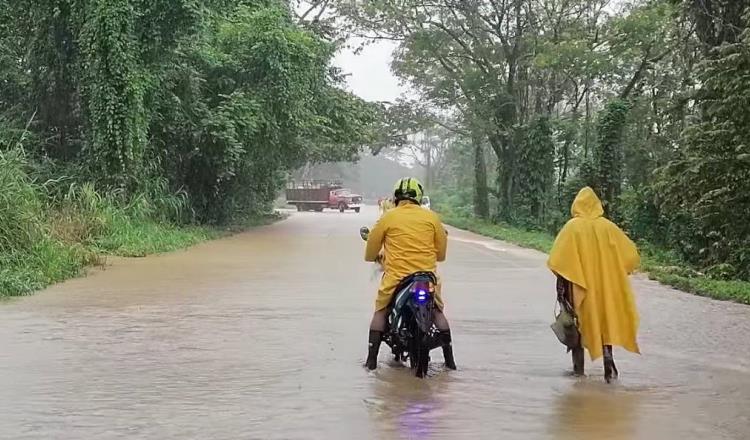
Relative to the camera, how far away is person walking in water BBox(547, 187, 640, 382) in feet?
24.4

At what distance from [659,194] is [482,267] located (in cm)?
404

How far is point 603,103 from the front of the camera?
3600 cm

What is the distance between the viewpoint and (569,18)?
33.6m

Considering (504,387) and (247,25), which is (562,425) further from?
(247,25)

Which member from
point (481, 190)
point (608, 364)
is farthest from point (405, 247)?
point (481, 190)

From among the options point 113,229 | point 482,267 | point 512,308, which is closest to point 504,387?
point 512,308

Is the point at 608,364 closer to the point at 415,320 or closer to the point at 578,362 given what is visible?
the point at 578,362

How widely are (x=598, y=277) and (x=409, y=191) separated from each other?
177cm

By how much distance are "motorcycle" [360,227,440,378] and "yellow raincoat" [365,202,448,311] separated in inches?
3.4

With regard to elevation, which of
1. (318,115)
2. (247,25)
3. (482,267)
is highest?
(247,25)

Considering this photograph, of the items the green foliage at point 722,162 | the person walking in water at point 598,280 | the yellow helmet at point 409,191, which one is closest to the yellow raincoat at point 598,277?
the person walking in water at point 598,280

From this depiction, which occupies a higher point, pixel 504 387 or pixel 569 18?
pixel 569 18

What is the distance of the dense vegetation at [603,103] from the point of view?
53.9 feet

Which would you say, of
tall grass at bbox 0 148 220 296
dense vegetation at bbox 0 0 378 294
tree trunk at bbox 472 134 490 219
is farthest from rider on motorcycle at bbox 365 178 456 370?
tree trunk at bbox 472 134 490 219
